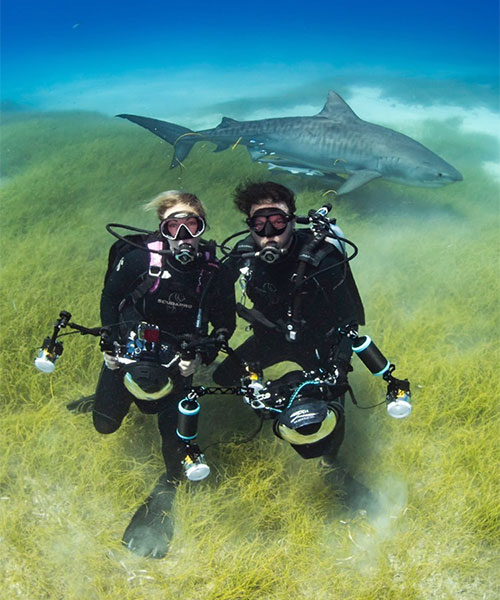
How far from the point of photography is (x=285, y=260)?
302 centimetres

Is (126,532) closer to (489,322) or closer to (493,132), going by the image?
(489,322)

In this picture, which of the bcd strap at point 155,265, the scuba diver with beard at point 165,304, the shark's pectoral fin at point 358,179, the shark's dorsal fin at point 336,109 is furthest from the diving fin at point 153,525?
the shark's dorsal fin at point 336,109

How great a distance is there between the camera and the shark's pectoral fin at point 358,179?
8.30 meters

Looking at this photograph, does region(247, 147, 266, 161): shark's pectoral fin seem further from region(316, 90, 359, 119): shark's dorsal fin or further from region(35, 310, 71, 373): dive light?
region(35, 310, 71, 373): dive light

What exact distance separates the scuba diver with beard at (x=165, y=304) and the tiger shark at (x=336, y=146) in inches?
234

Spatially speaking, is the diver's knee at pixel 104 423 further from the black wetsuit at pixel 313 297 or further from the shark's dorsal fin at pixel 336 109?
the shark's dorsal fin at pixel 336 109

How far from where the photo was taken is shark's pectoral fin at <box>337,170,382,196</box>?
8305mm

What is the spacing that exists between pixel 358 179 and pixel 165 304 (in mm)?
6399

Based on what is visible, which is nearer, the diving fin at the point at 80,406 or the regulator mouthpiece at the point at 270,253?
the regulator mouthpiece at the point at 270,253

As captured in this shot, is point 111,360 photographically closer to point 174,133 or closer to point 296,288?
point 296,288

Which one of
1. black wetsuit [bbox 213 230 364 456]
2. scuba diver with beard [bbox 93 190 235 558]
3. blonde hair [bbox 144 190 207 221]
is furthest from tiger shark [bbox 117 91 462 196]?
scuba diver with beard [bbox 93 190 235 558]

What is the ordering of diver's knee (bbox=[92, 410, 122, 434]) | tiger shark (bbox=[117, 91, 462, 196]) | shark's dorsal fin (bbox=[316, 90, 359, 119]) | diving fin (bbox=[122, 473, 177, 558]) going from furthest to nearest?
shark's dorsal fin (bbox=[316, 90, 359, 119])
tiger shark (bbox=[117, 91, 462, 196])
diver's knee (bbox=[92, 410, 122, 434])
diving fin (bbox=[122, 473, 177, 558])

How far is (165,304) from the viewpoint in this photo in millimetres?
3113

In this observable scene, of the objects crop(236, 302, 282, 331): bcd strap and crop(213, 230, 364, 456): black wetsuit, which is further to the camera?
crop(236, 302, 282, 331): bcd strap
